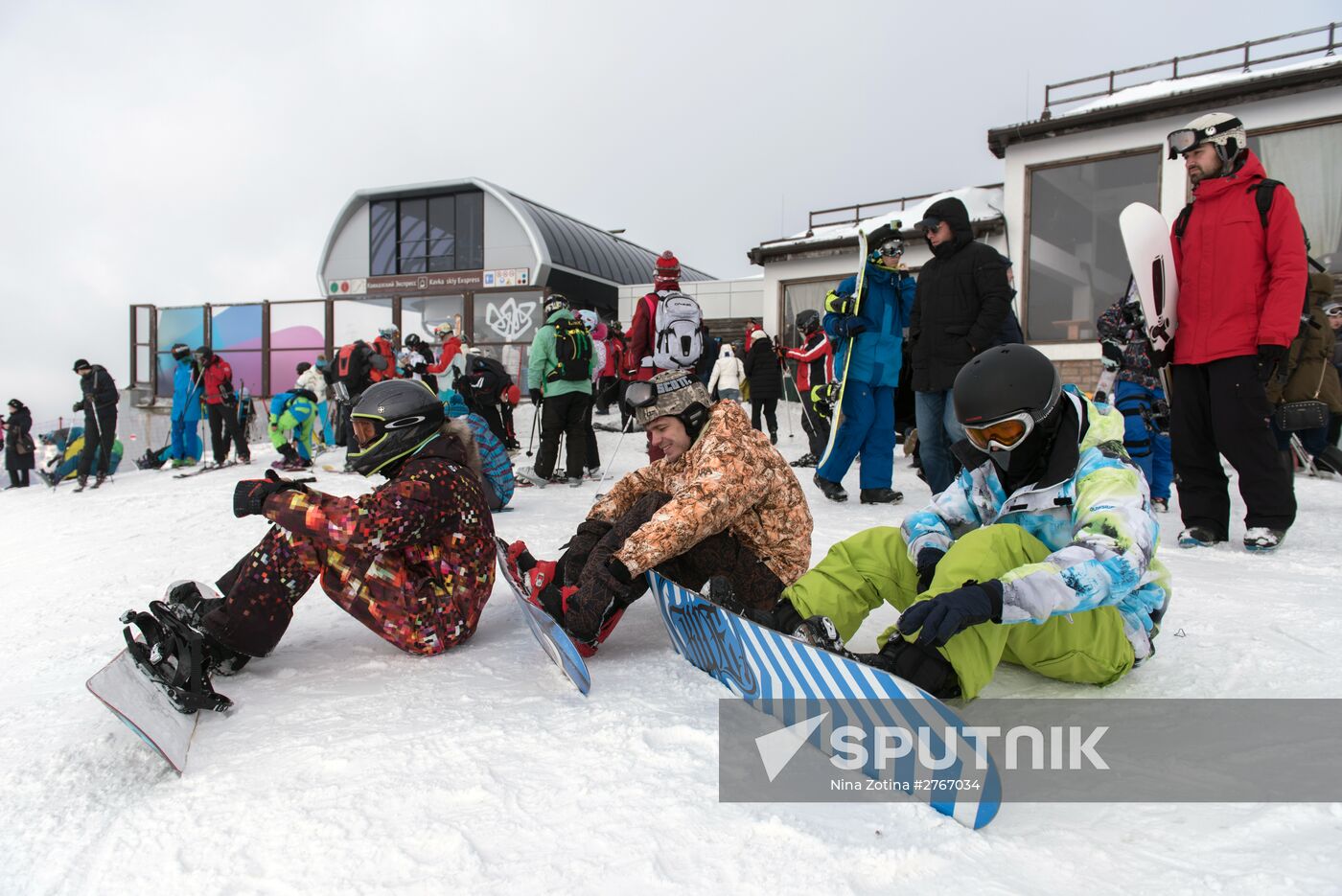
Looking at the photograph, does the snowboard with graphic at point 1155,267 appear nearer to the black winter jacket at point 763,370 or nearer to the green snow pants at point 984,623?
the green snow pants at point 984,623

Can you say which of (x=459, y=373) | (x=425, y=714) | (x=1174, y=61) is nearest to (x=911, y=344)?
(x=425, y=714)

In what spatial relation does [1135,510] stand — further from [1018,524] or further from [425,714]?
[425,714]

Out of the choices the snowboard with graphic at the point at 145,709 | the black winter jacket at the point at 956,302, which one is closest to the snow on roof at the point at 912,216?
the black winter jacket at the point at 956,302

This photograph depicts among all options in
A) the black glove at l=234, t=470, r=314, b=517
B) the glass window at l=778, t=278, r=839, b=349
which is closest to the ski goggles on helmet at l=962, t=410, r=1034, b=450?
the black glove at l=234, t=470, r=314, b=517

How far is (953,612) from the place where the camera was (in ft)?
6.15

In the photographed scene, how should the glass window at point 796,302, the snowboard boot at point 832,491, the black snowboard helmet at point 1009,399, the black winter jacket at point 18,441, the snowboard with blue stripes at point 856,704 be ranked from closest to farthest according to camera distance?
the snowboard with blue stripes at point 856,704
the black snowboard helmet at point 1009,399
the snowboard boot at point 832,491
the black winter jacket at point 18,441
the glass window at point 796,302

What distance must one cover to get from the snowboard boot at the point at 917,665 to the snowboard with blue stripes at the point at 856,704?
10 centimetres

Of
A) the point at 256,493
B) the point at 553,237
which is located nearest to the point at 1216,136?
the point at 256,493

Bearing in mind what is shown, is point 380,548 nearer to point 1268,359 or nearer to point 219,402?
point 1268,359

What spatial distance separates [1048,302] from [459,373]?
935cm

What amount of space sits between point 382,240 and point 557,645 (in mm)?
21739

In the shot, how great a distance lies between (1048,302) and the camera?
1330 cm

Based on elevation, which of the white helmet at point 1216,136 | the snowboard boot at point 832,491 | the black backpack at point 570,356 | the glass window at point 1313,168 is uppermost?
the glass window at point 1313,168

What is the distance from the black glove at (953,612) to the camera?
1868 millimetres
